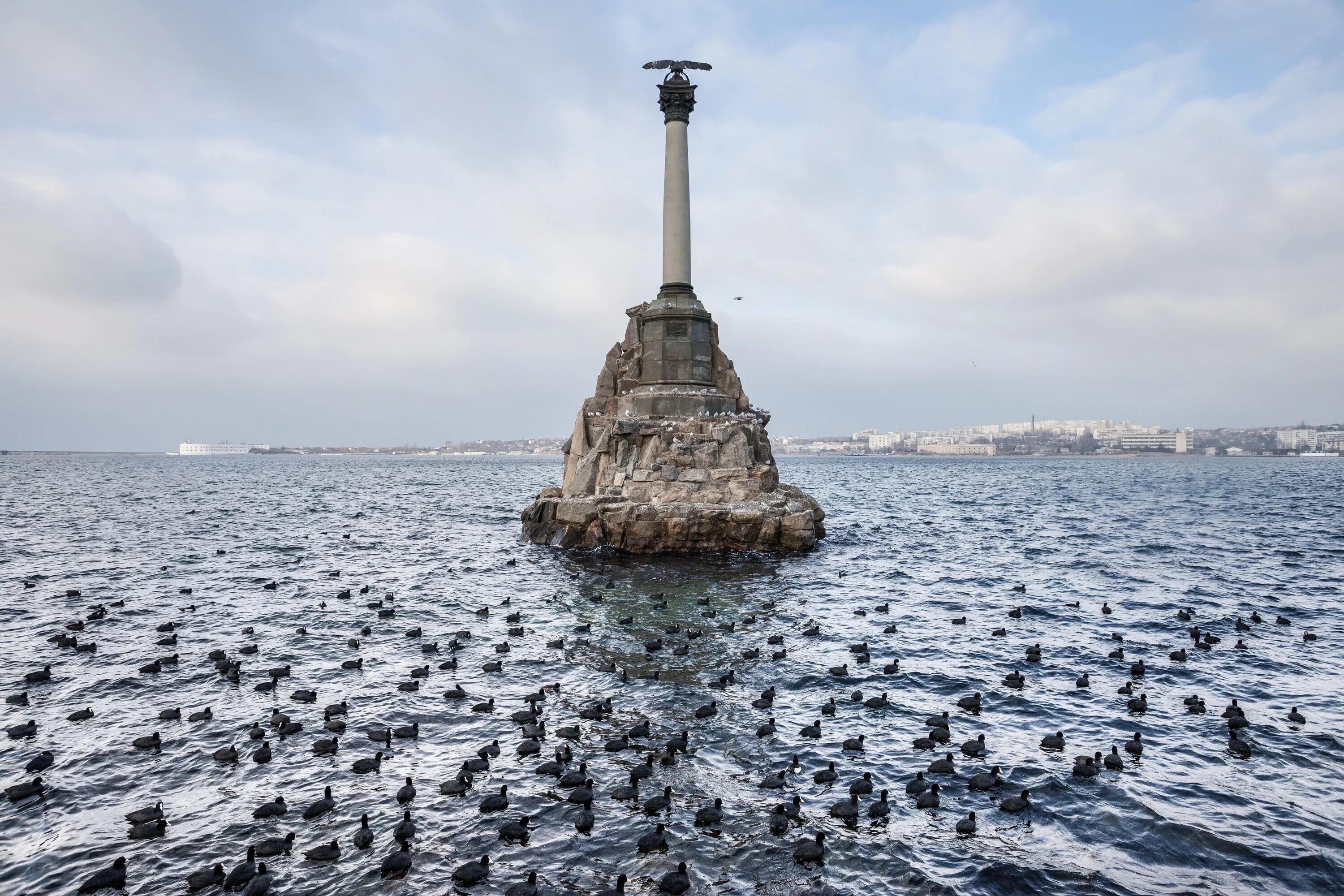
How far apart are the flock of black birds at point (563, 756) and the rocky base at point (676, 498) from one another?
1378 cm

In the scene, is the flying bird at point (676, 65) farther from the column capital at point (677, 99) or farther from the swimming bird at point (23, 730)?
the swimming bird at point (23, 730)

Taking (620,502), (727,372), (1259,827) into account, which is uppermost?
(727,372)

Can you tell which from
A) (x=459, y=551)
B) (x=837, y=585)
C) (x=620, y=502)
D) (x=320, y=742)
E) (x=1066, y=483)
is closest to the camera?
(x=320, y=742)

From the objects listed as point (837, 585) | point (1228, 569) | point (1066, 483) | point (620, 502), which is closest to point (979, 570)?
point (837, 585)

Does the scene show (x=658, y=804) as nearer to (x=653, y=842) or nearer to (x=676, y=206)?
(x=653, y=842)

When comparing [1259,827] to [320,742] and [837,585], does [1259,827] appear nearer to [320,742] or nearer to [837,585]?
[320,742]

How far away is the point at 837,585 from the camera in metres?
27.1

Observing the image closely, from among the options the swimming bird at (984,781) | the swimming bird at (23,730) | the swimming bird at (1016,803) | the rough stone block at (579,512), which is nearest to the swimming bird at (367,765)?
the swimming bird at (23,730)

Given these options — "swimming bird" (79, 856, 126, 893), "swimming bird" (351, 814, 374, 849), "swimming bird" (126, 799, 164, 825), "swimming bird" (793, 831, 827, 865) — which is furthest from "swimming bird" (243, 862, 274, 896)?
"swimming bird" (793, 831, 827, 865)

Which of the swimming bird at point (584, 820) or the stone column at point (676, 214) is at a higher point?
the stone column at point (676, 214)

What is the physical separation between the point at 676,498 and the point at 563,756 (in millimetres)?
21402

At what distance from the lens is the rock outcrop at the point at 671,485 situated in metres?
33.0

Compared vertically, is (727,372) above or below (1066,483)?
above

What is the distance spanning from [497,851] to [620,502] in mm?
23951
